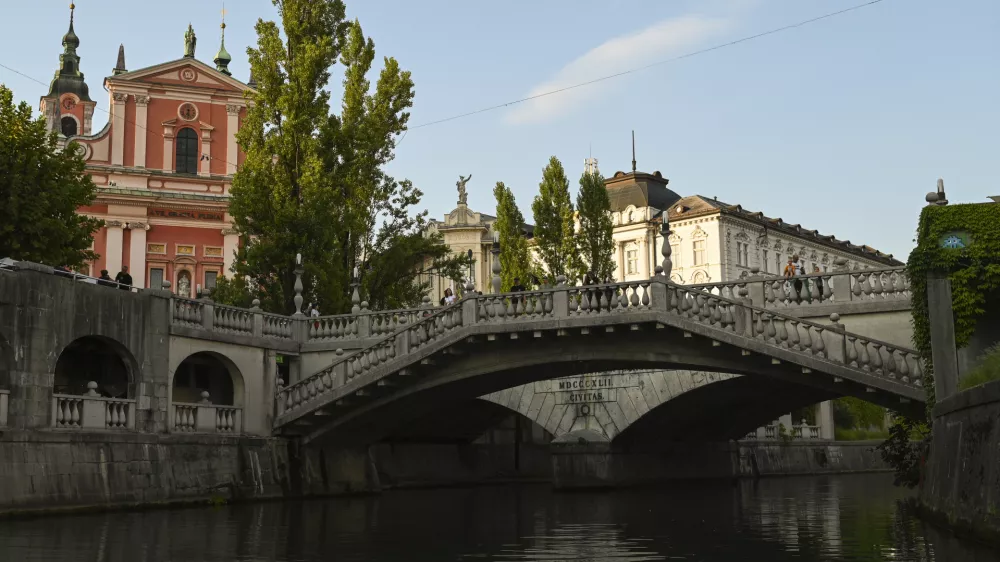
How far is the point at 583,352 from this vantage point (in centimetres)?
2891

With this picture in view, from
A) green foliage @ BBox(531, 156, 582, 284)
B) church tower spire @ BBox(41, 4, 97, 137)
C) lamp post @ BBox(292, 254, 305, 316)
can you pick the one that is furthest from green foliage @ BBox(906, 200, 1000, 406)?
church tower spire @ BBox(41, 4, 97, 137)

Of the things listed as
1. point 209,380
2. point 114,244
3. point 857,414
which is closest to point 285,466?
point 209,380

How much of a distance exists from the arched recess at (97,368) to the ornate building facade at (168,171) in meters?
26.2

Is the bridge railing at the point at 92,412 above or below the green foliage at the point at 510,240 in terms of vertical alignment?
below

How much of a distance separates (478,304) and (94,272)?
32289mm

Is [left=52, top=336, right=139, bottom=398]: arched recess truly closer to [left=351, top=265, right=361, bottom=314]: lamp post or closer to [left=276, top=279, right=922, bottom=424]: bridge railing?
[left=276, top=279, right=922, bottom=424]: bridge railing

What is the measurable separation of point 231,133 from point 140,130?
172 inches

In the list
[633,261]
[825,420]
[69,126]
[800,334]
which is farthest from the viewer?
[69,126]

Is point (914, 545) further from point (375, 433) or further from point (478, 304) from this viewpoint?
point (375, 433)

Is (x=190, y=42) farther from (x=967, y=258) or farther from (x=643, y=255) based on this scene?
(x=967, y=258)

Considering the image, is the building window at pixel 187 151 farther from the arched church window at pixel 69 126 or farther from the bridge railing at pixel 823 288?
the bridge railing at pixel 823 288

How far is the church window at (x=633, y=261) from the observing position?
84.4 metres

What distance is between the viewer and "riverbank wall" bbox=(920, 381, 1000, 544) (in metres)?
15.1

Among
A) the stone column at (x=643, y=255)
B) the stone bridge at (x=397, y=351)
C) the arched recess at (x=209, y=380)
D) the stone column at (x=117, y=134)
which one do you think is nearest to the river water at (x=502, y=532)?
the stone bridge at (x=397, y=351)
